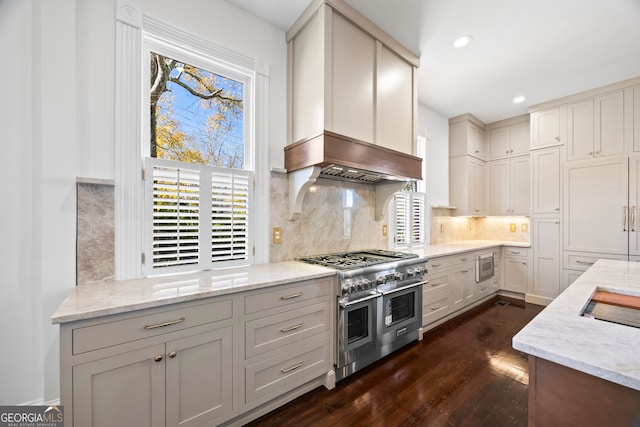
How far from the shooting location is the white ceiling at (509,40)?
2.14 m

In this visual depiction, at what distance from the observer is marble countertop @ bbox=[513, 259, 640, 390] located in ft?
2.36

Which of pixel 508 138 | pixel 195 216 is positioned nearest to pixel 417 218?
pixel 508 138

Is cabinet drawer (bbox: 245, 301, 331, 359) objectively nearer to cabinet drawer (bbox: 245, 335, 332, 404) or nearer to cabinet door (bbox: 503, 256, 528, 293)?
cabinet drawer (bbox: 245, 335, 332, 404)

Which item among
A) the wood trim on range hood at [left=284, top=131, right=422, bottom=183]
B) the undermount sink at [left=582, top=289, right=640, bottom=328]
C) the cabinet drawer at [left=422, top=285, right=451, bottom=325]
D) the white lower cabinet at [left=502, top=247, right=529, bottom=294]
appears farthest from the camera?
the white lower cabinet at [left=502, top=247, right=529, bottom=294]

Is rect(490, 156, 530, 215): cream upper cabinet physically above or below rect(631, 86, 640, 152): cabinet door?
below

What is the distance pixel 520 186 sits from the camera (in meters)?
4.42

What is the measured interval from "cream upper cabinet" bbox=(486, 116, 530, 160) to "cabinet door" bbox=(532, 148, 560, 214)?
17.8 inches

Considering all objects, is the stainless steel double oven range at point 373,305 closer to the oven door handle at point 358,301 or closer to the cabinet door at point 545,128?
the oven door handle at point 358,301

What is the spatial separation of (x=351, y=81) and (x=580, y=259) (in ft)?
13.3

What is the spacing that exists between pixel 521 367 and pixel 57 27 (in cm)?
419

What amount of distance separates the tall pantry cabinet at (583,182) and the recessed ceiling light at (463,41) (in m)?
2.37

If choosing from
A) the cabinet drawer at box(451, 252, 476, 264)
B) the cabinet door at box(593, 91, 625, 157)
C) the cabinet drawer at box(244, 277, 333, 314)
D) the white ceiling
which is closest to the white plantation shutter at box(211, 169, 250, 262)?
the cabinet drawer at box(244, 277, 333, 314)

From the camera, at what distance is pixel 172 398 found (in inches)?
53.7

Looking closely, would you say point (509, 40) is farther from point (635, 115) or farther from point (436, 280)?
point (436, 280)
